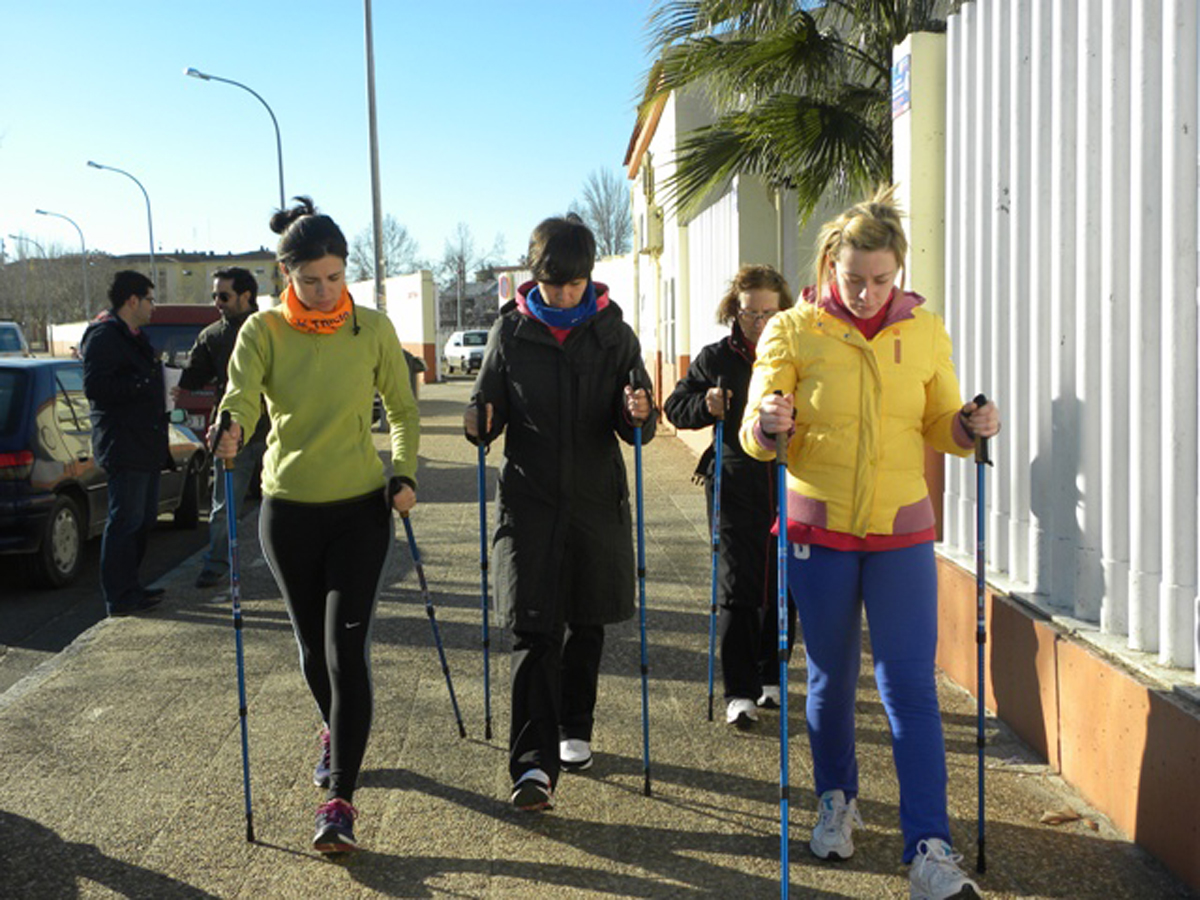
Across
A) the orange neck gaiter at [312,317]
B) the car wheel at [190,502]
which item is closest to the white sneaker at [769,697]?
the orange neck gaiter at [312,317]

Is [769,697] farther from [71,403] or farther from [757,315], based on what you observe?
[71,403]

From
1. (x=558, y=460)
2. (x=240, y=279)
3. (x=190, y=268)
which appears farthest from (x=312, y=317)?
(x=190, y=268)

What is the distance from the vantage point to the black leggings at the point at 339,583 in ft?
13.5

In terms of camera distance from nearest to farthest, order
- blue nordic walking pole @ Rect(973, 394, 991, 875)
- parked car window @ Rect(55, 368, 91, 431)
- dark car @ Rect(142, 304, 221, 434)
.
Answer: blue nordic walking pole @ Rect(973, 394, 991, 875)
parked car window @ Rect(55, 368, 91, 431)
dark car @ Rect(142, 304, 221, 434)

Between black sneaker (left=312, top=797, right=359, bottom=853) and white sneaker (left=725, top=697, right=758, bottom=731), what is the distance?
170 cm

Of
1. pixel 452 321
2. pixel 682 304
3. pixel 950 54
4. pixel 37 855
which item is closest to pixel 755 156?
pixel 950 54

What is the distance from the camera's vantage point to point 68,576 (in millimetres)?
8836

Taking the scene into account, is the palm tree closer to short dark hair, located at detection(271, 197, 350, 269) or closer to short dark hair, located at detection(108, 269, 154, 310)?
short dark hair, located at detection(108, 269, 154, 310)

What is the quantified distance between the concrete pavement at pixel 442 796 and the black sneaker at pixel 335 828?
2.5 inches

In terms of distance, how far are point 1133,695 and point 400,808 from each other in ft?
7.78

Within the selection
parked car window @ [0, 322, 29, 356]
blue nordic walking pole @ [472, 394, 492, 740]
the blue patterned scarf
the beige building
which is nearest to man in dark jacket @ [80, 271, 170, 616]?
blue nordic walking pole @ [472, 394, 492, 740]

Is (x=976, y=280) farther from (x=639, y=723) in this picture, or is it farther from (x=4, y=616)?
(x=4, y=616)

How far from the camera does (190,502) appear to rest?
→ 11.3 m

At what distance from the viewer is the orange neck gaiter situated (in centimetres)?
418
